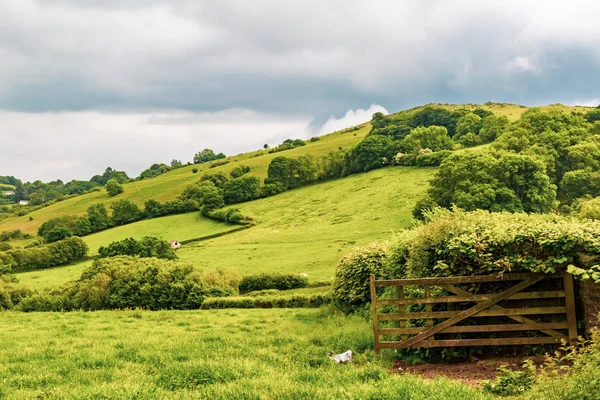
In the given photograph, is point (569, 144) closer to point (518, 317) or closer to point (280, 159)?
point (280, 159)

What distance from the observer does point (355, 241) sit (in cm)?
6950

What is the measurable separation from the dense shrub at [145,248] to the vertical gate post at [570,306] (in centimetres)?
6313

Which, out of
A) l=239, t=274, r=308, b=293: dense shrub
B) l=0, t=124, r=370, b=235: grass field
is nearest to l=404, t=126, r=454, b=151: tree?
l=0, t=124, r=370, b=235: grass field

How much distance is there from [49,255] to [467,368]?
9342 cm

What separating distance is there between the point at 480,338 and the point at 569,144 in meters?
83.3

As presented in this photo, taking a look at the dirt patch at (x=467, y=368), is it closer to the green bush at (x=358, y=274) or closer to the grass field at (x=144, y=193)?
the green bush at (x=358, y=274)

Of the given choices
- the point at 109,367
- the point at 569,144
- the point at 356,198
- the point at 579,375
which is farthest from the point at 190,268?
the point at 569,144

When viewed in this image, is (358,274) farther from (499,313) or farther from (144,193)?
(144,193)

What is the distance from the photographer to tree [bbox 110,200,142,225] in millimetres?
119062

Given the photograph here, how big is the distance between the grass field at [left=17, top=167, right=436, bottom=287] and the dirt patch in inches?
1638

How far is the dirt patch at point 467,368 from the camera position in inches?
399

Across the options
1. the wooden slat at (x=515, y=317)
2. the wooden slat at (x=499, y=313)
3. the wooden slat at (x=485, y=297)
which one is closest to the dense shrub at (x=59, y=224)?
the wooden slat at (x=499, y=313)

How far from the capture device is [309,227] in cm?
8375

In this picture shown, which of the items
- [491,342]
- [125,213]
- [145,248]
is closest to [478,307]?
[491,342]
